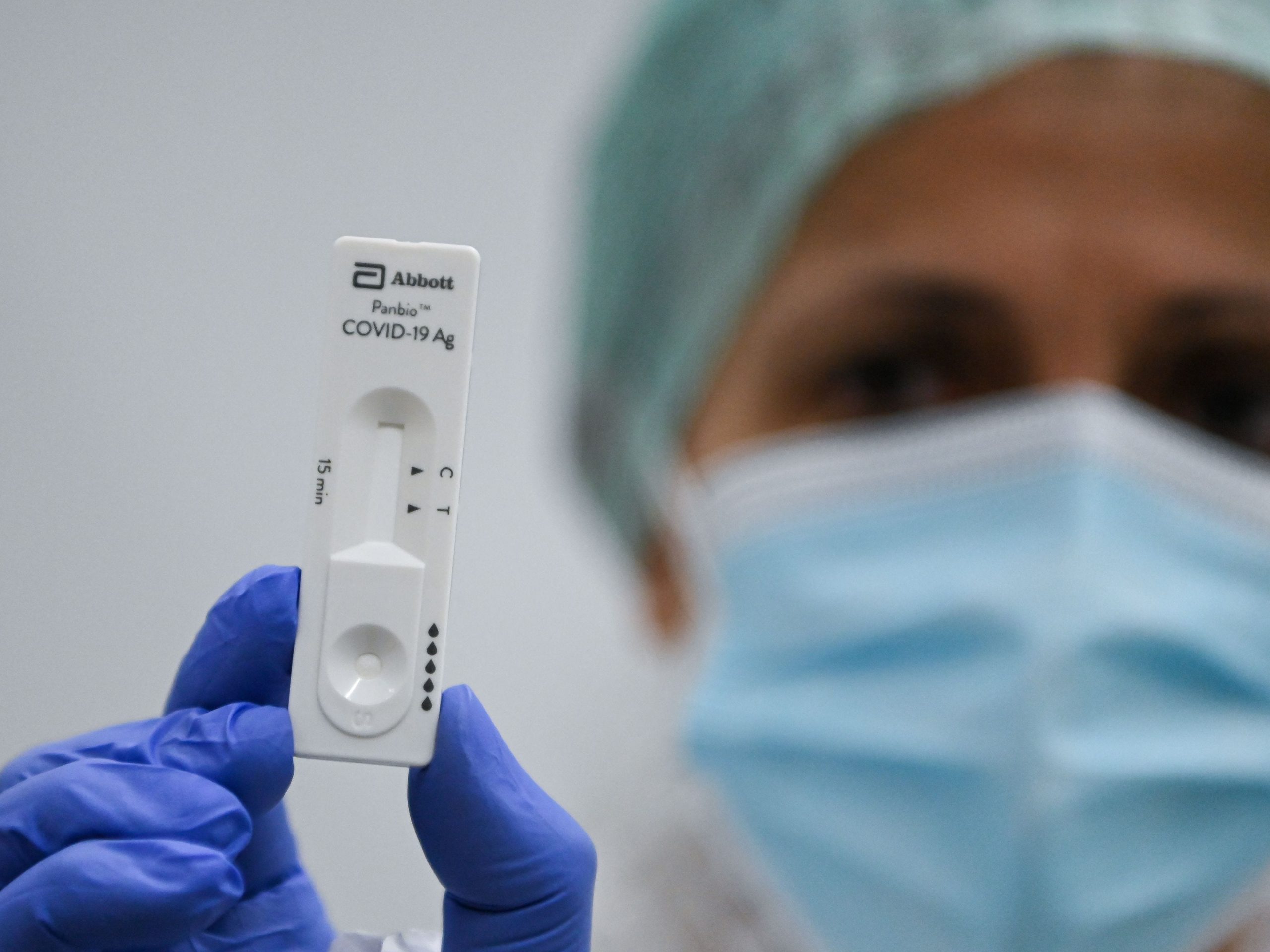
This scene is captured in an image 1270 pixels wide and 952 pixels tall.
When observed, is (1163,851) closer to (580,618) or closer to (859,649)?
(859,649)

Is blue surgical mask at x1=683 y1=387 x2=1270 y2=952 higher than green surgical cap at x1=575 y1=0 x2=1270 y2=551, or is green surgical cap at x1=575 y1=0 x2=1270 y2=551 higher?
green surgical cap at x1=575 y1=0 x2=1270 y2=551

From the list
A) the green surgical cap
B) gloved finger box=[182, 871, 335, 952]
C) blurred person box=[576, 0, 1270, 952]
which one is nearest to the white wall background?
the green surgical cap

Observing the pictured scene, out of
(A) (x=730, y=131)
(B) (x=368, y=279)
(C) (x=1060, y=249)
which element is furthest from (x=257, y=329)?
(C) (x=1060, y=249)

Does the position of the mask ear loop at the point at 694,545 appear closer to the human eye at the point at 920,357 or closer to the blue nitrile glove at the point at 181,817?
the human eye at the point at 920,357

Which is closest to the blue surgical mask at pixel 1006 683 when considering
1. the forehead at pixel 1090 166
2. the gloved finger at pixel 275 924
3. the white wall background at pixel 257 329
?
the forehead at pixel 1090 166

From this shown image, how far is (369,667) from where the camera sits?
546mm

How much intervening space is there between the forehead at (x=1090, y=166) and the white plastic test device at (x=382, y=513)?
0.38m

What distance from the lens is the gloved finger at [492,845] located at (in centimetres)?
57

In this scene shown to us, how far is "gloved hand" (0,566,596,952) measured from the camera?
53 centimetres

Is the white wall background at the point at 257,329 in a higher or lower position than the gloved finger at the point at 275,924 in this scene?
higher

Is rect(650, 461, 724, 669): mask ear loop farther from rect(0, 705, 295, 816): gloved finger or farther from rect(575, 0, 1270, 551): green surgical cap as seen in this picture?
rect(0, 705, 295, 816): gloved finger

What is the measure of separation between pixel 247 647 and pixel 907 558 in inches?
17.1

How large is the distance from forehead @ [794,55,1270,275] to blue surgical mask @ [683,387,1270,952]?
125mm

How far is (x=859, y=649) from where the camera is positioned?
0.72 metres
